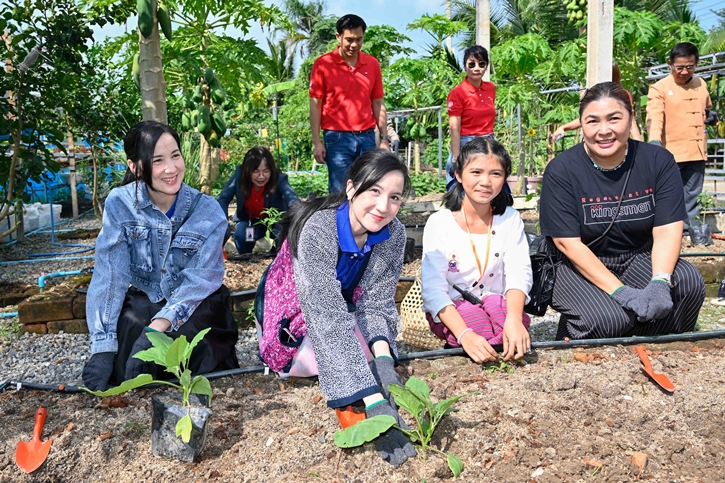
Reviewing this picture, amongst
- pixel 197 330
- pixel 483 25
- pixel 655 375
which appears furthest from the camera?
pixel 483 25

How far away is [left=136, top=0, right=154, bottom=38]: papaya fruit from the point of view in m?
3.75

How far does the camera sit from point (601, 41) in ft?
14.4

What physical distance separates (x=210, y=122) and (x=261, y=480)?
13.6ft

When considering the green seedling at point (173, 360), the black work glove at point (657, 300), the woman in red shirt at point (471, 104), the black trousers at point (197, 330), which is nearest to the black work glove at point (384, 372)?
the green seedling at point (173, 360)

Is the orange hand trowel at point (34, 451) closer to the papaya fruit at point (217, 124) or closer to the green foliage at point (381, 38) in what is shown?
the papaya fruit at point (217, 124)

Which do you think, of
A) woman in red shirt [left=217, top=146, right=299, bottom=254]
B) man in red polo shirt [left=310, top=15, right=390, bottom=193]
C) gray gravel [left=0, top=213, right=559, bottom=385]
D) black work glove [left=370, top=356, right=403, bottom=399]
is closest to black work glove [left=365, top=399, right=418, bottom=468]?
black work glove [left=370, top=356, right=403, bottom=399]

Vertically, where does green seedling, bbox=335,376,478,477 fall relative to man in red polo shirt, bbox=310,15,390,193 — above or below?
below

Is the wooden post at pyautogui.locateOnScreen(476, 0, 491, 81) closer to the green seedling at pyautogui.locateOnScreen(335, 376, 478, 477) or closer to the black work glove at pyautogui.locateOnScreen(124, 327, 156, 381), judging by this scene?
the black work glove at pyautogui.locateOnScreen(124, 327, 156, 381)

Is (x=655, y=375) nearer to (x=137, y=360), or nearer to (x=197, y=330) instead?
(x=197, y=330)

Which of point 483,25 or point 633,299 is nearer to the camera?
point 633,299

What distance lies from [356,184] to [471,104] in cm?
298

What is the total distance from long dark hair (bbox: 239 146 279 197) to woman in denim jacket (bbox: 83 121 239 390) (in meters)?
1.89

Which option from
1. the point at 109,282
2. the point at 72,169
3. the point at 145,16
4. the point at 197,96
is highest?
the point at 145,16

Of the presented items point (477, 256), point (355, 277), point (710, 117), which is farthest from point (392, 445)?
point (710, 117)
